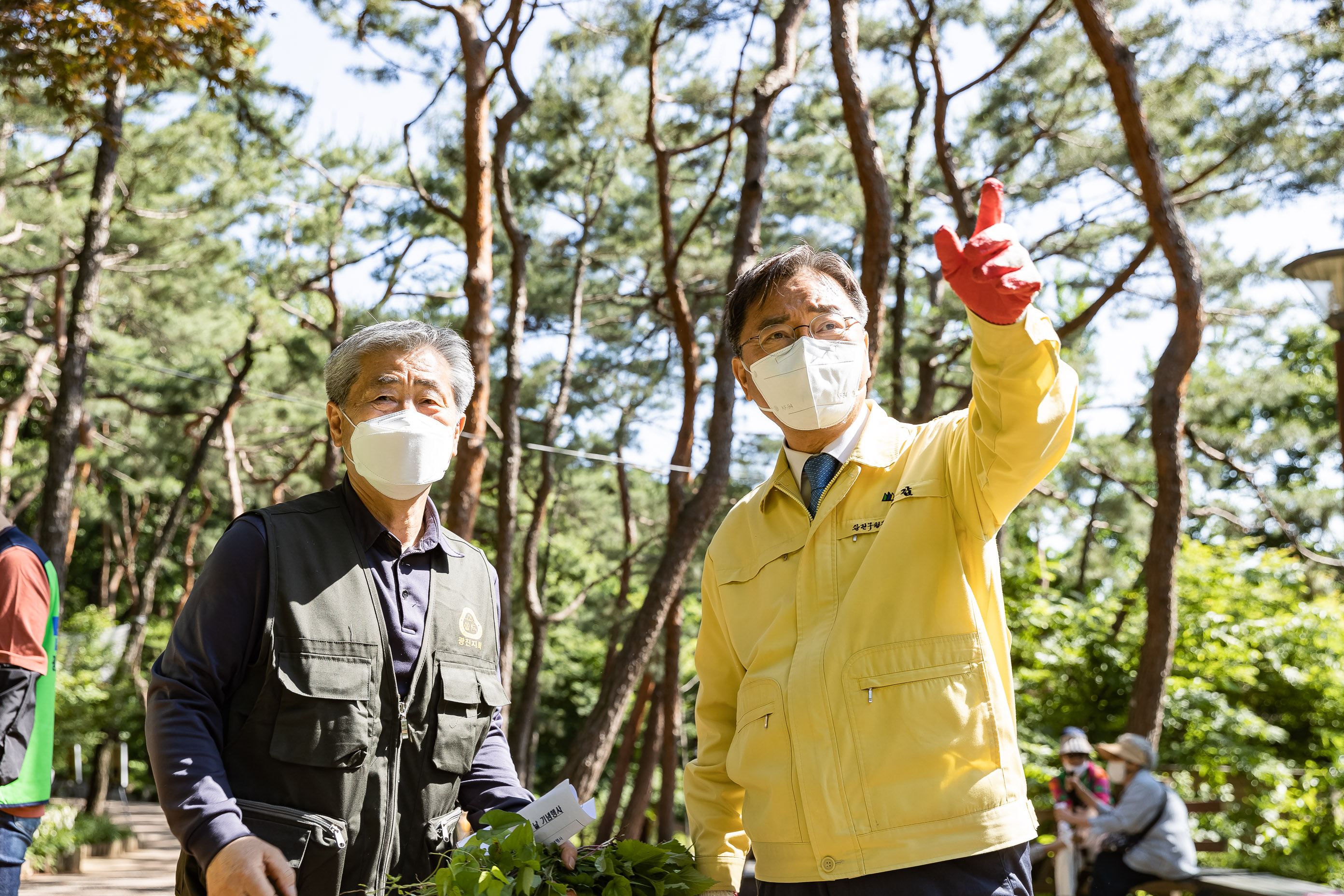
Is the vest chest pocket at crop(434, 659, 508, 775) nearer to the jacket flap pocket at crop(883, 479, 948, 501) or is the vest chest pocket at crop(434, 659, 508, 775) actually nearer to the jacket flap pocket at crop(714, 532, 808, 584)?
the jacket flap pocket at crop(714, 532, 808, 584)

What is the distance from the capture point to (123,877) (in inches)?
484

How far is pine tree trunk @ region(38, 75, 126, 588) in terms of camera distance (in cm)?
1266

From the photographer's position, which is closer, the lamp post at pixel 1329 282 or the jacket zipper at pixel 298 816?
the jacket zipper at pixel 298 816

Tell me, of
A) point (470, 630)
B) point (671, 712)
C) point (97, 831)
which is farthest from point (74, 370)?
point (470, 630)

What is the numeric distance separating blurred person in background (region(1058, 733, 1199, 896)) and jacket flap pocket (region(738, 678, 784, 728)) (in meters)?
5.94

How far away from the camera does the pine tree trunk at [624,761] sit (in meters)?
16.7

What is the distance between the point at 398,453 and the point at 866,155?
662 centimetres

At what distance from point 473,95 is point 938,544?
1010cm

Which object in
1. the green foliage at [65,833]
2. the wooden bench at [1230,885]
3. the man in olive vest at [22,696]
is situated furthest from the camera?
the green foliage at [65,833]

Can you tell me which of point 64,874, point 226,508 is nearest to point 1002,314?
point 64,874

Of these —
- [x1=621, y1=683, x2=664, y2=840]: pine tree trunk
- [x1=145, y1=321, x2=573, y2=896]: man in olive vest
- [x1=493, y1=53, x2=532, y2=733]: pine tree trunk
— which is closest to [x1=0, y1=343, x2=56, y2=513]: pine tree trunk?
[x1=493, y1=53, x2=532, y2=733]: pine tree trunk

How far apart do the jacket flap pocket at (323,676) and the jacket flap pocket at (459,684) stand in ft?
0.60

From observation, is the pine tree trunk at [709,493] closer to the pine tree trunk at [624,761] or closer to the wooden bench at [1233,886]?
the wooden bench at [1233,886]

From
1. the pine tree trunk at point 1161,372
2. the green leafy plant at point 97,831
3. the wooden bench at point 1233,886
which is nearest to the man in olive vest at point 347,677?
the wooden bench at point 1233,886
